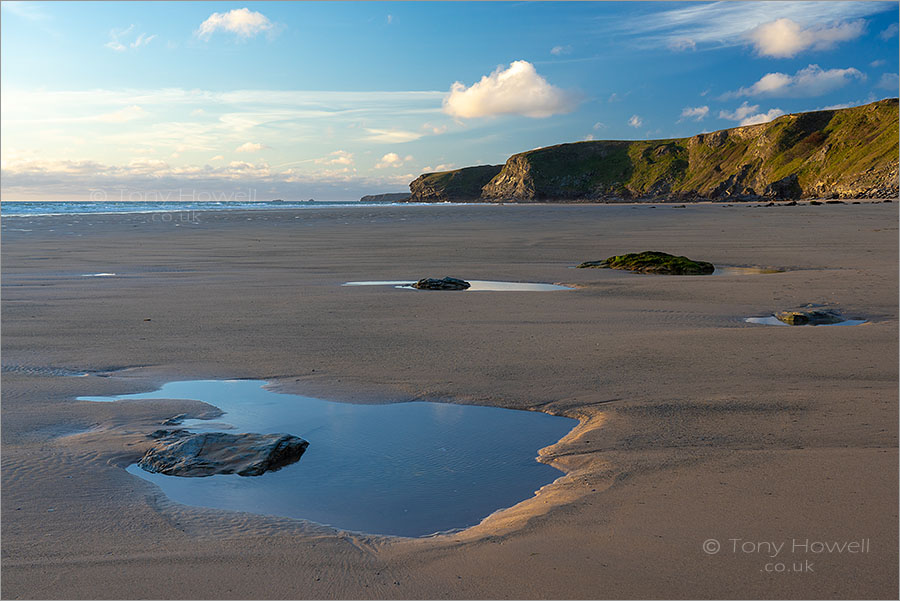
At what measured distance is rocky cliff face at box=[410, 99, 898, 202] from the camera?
89.6 m

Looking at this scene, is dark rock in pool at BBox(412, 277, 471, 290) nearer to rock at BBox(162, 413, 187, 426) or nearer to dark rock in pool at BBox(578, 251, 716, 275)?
dark rock in pool at BBox(578, 251, 716, 275)

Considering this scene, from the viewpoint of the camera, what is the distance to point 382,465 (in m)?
4.07

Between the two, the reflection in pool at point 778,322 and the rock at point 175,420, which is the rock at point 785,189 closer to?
the reflection in pool at point 778,322

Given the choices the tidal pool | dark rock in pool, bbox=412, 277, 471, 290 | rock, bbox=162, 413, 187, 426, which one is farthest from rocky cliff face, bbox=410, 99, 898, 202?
rock, bbox=162, 413, 187, 426

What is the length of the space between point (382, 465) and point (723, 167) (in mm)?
140808

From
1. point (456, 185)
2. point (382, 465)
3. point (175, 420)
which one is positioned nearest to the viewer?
point (382, 465)

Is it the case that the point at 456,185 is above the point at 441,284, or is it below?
above

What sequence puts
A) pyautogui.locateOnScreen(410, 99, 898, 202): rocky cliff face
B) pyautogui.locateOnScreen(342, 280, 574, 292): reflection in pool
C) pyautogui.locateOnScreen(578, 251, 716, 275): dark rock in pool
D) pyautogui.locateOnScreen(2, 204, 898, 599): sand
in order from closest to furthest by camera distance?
pyautogui.locateOnScreen(2, 204, 898, 599): sand < pyautogui.locateOnScreen(342, 280, 574, 292): reflection in pool < pyautogui.locateOnScreen(578, 251, 716, 275): dark rock in pool < pyautogui.locateOnScreen(410, 99, 898, 202): rocky cliff face

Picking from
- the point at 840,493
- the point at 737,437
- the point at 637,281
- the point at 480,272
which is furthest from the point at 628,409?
the point at 480,272

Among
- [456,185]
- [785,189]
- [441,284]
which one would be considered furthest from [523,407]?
[456,185]

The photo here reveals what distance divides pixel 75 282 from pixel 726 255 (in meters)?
14.0

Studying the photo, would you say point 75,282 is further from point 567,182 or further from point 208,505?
point 567,182

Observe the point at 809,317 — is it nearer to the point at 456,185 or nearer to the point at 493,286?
the point at 493,286

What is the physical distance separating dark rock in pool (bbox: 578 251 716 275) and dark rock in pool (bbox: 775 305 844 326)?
463 cm
